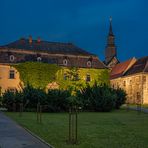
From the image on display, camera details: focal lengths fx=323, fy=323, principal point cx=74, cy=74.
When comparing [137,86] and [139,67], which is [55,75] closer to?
[137,86]

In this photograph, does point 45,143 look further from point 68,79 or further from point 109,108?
point 68,79

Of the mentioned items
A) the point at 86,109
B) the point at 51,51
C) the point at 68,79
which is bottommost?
the point at 86,109

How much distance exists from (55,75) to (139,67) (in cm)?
1584

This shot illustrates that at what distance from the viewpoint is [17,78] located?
52.5 m

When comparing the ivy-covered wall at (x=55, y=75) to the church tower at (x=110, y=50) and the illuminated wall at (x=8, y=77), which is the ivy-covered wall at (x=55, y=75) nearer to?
the illuminated wall at (x=8, y=77)

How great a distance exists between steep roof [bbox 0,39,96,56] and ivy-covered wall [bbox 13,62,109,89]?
3557 mm

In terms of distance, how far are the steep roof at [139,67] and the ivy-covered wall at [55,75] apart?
612 cm

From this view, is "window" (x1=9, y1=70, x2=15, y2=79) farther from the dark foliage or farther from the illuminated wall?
the dark foliage

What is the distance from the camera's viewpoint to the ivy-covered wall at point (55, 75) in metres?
52.1

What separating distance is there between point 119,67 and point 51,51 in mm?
20297

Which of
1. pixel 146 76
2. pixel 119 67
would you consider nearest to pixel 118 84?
pixel 119 67

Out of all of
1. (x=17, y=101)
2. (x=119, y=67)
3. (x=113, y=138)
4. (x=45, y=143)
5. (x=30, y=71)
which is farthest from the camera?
(x=119, y=67)

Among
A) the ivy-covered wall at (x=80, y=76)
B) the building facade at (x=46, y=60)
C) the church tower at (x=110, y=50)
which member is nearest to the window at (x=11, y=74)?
the building facade at (x=46, y=60)

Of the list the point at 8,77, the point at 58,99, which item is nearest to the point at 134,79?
the point at 8,77
